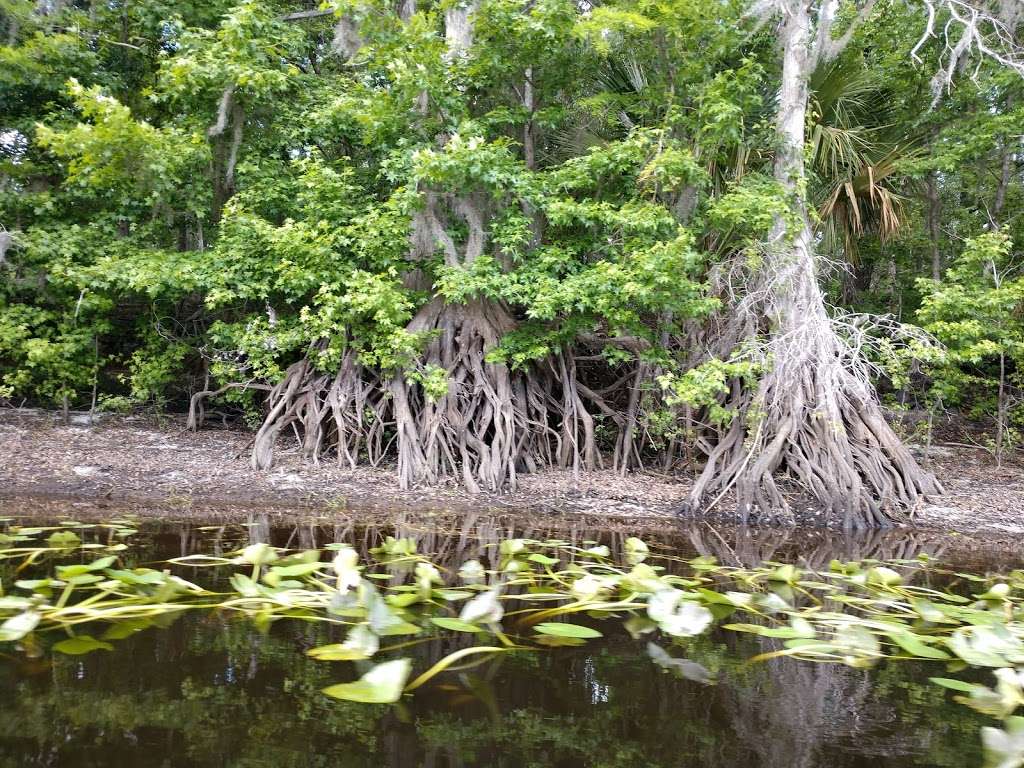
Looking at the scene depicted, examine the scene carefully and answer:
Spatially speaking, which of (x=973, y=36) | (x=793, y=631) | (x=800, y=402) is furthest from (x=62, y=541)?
(x=973, y=36)

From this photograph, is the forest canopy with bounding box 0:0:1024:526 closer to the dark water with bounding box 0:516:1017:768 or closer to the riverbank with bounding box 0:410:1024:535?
the riverbank with bounding box 0:410:1024:535

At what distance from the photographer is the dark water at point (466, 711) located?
5.58 ft

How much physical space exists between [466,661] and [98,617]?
1337 mm

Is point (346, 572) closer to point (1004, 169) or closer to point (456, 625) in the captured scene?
point (456, 625)

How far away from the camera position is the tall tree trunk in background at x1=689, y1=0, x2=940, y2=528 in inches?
255

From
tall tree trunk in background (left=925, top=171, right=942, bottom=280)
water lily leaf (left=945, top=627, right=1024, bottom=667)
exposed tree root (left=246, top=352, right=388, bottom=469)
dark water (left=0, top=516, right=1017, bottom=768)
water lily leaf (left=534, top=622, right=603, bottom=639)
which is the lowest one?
dark water (left=0, top=516, right=1017, bottom=768)

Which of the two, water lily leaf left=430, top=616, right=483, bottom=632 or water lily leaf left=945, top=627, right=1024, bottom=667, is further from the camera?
water lily leaf left=430, top=616, right=483, bottom=632

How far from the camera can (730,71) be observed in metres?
7.02

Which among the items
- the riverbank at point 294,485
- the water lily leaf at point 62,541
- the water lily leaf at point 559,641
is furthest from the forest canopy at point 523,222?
the water lily leaf at point 559,641

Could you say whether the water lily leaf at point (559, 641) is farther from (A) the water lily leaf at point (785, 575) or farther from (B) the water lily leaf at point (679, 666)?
(A) the water lily leaf at point (785, 575)

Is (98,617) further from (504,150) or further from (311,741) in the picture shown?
(504,150)

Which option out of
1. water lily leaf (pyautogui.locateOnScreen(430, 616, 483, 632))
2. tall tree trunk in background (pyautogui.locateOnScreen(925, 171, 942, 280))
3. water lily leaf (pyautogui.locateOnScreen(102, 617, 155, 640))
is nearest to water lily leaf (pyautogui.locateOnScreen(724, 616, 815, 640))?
water lily leaf (pyautogui.locateOnScreen(430, 616, 483, 632))

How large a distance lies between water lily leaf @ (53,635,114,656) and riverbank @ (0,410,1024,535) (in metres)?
3.40

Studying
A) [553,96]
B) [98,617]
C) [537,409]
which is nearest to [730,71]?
[553,96]
